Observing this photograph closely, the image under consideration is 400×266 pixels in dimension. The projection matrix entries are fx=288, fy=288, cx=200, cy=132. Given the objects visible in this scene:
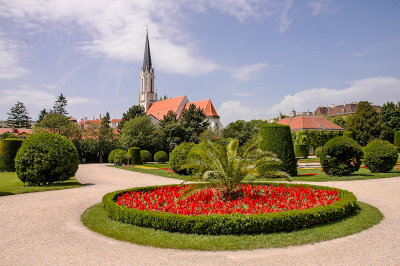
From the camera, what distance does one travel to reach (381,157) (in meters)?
15.4

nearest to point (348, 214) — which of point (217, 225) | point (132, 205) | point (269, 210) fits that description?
point (269, 210)

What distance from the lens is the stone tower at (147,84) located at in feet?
244

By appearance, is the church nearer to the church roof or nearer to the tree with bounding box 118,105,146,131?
the church roof

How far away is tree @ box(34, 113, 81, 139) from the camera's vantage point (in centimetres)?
3996

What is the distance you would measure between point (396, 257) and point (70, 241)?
5470 mm

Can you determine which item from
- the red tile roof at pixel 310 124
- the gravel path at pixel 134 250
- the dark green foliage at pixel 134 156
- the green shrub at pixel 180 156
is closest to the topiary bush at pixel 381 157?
the gravel path at pixel 134 250

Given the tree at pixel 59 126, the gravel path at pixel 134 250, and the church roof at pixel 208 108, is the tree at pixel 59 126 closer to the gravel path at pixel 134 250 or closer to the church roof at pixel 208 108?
the church roof at pixel 208 108

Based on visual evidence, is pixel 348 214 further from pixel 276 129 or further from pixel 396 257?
pixel 276 129

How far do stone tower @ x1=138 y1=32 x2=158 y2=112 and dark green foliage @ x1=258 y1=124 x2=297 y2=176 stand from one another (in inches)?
2500

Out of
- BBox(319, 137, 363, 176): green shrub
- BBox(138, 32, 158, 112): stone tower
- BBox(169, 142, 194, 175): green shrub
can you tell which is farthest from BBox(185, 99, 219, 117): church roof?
BBox(319, 137, 363, 176): green shrub

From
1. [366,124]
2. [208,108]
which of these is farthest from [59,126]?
[366,124]

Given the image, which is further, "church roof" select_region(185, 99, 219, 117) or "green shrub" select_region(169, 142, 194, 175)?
"church roof" select_region(185, 99, 219, 117)

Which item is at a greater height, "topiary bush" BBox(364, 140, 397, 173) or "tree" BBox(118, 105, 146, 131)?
"tree" BBox(118, 105, 146, 131)

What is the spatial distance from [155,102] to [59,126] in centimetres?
3936
